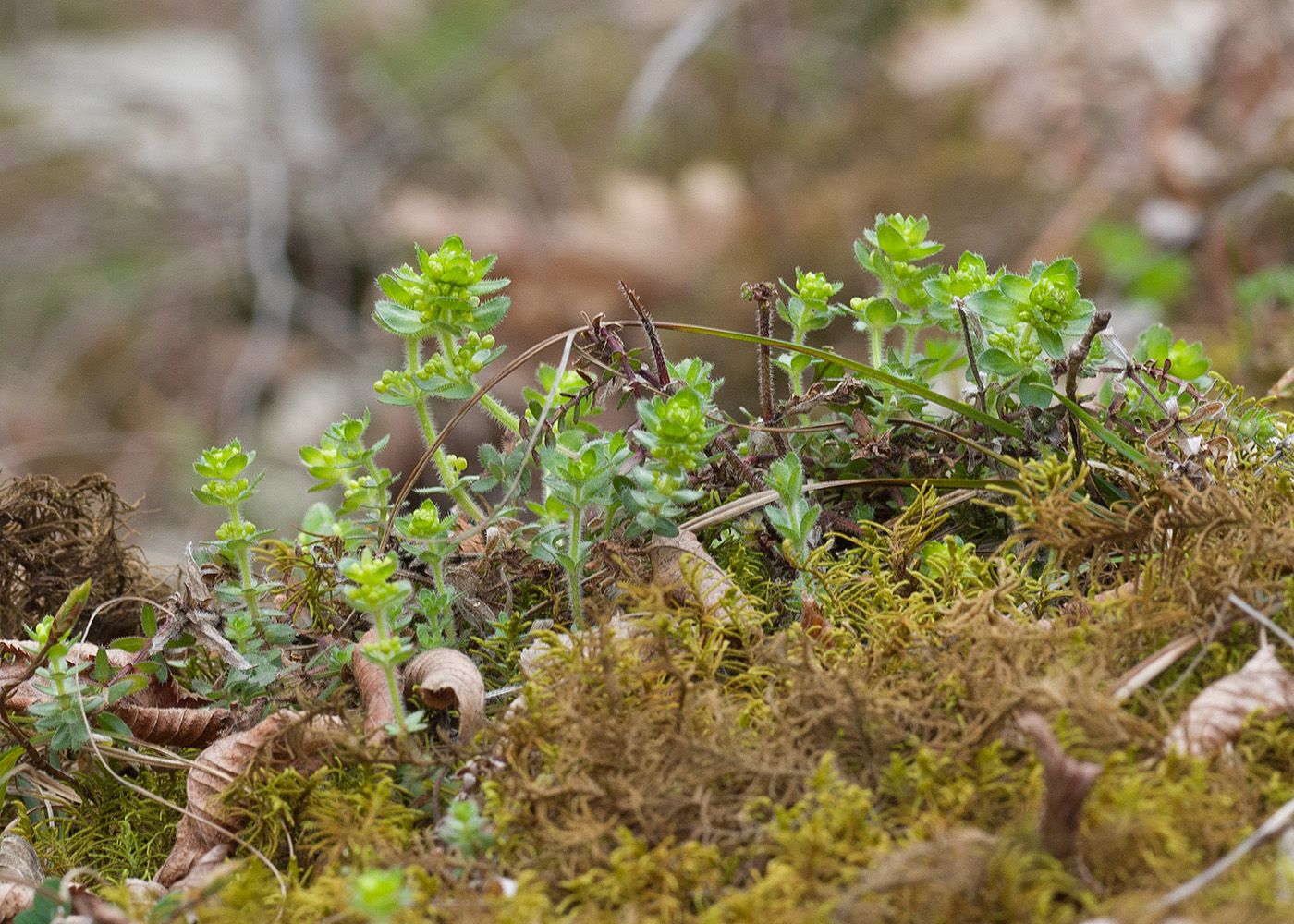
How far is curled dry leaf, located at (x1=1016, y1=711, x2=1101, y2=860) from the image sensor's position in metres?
0.84

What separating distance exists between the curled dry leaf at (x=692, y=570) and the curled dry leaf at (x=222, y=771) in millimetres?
452

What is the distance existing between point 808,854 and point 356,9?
11996mm

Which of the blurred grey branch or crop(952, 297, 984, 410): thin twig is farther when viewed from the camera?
the blurred grey branch

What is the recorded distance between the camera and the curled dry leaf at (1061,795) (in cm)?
84

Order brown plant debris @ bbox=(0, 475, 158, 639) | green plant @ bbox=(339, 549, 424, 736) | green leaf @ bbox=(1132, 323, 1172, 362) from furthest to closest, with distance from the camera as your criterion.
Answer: brown plant debris @ bbox=(0, 475, 158, 639), green leaf @ bbox=(1132, 323, 1172, 362), green plant @ bbox=(339, 549, 424, 736)

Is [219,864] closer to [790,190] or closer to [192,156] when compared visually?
[790,190]

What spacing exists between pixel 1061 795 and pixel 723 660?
1.54ft

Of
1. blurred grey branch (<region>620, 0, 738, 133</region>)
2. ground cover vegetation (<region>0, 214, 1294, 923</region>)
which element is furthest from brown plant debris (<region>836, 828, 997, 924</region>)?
blurred grey branch (<region>620, 0, 738, 133</region>)

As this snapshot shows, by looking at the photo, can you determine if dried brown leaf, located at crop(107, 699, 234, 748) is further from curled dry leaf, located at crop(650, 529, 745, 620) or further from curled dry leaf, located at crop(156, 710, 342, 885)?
curled dry leaf, located at crop(650, 529, 745, 620)

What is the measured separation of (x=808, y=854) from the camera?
0.90m

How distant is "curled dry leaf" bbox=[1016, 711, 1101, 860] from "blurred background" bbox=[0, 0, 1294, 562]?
3456 mm

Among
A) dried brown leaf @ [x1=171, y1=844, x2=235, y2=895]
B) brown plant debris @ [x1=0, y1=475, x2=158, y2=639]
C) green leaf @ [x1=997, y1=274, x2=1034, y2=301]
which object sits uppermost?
brown plant debris @ [x1=0, y1=475, x2=158, y2=639]

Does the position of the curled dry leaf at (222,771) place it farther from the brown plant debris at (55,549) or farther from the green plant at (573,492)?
the brown plant debris at (55,549)

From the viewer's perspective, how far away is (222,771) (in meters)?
1.24
